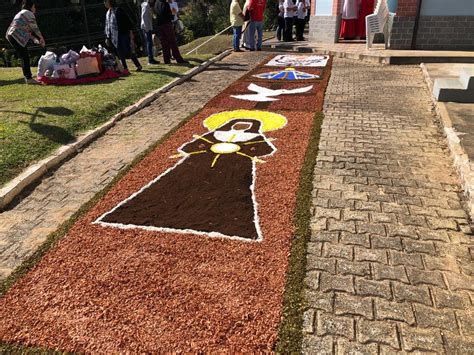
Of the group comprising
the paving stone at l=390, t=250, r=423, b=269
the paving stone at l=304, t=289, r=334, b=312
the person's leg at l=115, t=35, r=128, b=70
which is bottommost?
the paving stone at l=304, t=289, r=334, b=312

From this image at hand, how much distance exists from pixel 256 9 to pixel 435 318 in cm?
1362

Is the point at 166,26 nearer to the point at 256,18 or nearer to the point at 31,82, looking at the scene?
the point at 256,18

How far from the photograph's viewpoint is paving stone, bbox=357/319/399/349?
2.66 m

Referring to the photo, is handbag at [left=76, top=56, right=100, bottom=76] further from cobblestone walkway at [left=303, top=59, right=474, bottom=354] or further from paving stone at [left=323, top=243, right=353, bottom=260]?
paving stone at [left=323, top=243, right=353, bottom=260]

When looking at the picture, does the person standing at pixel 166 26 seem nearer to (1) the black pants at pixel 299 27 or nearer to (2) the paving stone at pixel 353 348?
(1) the black pants at pixel 299 27

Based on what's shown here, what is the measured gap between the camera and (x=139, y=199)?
457cm

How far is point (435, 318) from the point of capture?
2.83 meters

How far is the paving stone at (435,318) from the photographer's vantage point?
277 centimetres

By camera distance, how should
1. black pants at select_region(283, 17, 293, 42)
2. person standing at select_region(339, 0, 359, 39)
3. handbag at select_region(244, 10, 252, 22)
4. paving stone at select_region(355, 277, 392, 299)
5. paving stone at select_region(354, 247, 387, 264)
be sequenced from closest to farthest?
1. paving stone at select_region(355, 277, 392, 299)
2. paving stone at select_region(354, 247, 387, 264)
3. handbag at select_region(244, 10, 252, 22)
4. person standing at select_region(339, 0, 359, 39)
5. black pants at select_region(283, 17, 293, 42)

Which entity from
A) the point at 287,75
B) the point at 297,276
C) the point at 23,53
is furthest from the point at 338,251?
the point at 23,53

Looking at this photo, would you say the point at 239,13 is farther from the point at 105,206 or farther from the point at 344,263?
the point at 344,263

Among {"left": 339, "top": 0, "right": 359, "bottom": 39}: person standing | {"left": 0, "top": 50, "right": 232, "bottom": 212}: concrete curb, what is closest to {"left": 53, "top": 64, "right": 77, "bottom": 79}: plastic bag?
{"left": 0, "top": 50, "right": 232, "bottom": 212}: concrete curb

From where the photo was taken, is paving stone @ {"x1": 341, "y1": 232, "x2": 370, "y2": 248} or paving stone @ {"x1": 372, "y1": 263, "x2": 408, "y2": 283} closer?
paving stone @ {"x1": 372, "y1": 263, "x2": 408, "y2": 283}

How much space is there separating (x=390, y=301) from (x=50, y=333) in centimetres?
249
